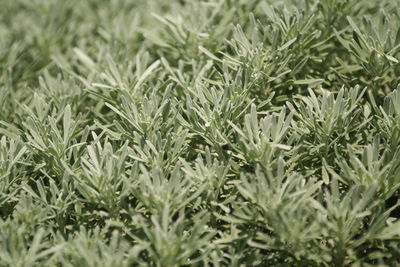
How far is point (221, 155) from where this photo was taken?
1.67m

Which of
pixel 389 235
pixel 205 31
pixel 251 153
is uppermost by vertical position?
pixel 205 31

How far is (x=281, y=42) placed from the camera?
6.33ft

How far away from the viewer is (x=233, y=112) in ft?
5.51

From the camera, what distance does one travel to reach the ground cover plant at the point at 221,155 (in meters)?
1.40

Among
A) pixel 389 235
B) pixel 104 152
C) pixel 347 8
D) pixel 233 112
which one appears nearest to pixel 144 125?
pixel 104 152

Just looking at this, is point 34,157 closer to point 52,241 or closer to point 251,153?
point 52,241

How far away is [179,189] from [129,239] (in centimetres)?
26

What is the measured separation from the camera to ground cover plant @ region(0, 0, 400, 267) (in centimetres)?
140

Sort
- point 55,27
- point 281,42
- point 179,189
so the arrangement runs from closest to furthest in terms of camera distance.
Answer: point 179,189
point 281,42
point 55,27

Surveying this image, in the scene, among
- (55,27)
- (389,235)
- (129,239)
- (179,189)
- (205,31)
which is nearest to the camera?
(389,235)

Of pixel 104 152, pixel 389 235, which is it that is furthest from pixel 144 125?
pixel 389 235

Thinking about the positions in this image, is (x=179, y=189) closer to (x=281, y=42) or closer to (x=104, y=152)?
(x=104, y=152)

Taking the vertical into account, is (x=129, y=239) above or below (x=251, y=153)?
below

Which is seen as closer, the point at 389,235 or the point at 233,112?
the point at 389,235
